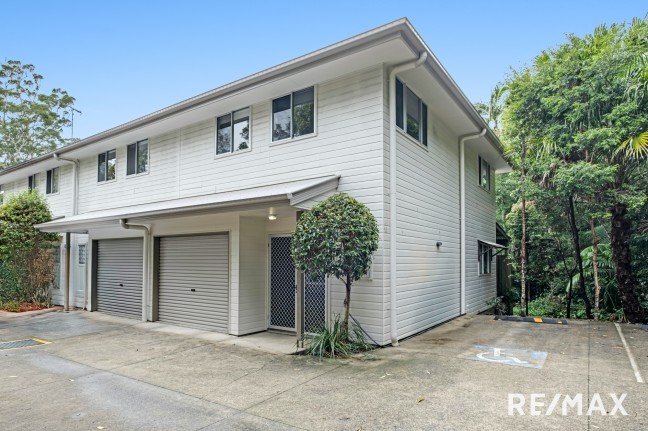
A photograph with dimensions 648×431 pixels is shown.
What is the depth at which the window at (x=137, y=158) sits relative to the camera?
37.5 feet

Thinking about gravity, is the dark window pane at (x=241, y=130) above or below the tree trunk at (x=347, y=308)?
above

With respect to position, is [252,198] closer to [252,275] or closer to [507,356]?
[252,275]

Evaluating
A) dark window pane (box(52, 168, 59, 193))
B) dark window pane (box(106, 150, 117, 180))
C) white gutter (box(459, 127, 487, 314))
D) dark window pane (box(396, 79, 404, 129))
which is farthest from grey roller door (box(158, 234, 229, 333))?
dark window pane (box(52, 168, 59, 193))

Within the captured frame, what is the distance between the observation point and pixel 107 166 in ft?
41.2

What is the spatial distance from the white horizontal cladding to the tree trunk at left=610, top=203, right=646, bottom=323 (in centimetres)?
377

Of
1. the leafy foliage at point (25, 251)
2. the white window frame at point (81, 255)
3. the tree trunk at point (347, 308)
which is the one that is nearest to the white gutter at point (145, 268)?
the white window frame at point (81, 255)

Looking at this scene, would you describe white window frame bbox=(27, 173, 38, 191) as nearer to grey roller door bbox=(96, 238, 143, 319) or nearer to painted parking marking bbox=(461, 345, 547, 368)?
grey roller door bbox=(96, 238, 143, 319)

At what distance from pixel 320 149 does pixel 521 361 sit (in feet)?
16.4

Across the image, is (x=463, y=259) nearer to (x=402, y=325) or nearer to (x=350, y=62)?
(x=402, y=325)

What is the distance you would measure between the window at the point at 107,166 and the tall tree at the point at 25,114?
73.6 ft

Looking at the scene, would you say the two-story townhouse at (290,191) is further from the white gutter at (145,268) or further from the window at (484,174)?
the window at (484,174)

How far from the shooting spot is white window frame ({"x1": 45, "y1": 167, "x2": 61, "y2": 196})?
569 inches

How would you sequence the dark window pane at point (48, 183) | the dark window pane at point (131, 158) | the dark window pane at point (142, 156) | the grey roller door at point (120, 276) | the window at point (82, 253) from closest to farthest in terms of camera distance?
the grey roller door at point (120, 276) → the dark window pane at point (142, 156) → the dark window pane at point (131, 158) → the window at point (82, 253) → the dark window pane at point (48, 183)

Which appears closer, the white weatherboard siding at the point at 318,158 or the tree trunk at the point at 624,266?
the white weatherboard siding at the point at 318,158
